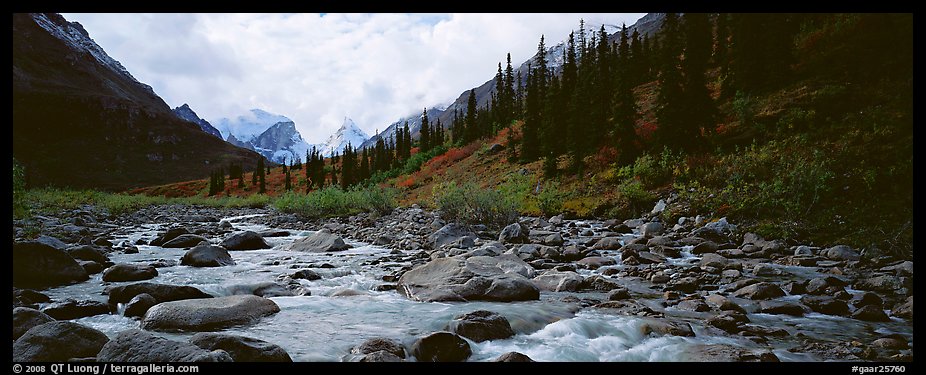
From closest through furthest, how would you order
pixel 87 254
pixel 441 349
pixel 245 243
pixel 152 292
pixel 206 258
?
1. pixel 441 349
2. pixel 152 292
3. pixel 87 254
4. pixel 206 258
5. pixel 245 243

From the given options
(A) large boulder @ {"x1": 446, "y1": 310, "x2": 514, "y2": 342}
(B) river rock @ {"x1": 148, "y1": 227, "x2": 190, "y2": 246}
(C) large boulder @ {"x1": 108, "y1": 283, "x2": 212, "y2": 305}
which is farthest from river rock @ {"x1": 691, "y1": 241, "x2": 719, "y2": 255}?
(B) river rock @ {"x1": 148, "y1": 227, "x2": 190, "y2": 246}

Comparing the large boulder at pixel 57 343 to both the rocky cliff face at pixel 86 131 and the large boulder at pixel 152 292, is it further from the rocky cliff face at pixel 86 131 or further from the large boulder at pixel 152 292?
the rocky cliff face at pixel 86 131

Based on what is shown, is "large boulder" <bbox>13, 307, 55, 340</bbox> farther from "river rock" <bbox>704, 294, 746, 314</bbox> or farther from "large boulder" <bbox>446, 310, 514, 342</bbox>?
"river rock" <bbox>704, 294, 746, 314</bbox>

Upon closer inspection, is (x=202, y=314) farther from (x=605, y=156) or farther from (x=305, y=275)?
(x=605, y=156)

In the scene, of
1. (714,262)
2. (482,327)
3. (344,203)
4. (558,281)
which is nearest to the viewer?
(482,327)

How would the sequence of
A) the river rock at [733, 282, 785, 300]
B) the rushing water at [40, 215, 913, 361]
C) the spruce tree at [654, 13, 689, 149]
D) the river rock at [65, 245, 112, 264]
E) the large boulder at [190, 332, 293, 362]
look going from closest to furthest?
1. the large boulder at [190, 332, 293, 362]
2. the rushing water at [40, 215, 913, 361]
3. the river rock at [733, 282, 785, 300]
4. the river rock at [65, 245, 112, 264]
5. the spruce tree at [654, 13, 689, 149]

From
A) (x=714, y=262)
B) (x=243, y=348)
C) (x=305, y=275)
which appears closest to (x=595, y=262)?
(x=714, y=262)
